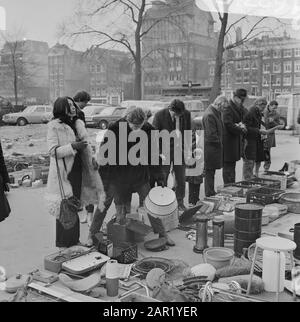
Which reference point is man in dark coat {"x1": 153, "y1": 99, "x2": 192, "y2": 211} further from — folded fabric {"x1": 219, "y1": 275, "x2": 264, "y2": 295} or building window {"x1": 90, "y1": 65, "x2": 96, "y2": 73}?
building window {"x1": 90, "y1": 65, "x2": 96, "y2": 73}

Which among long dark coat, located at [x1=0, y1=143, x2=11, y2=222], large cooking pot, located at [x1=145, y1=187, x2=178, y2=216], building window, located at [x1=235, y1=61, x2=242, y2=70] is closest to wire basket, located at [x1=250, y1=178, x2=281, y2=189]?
large cooking pot, located at [x1=145, y1=187, x2=178, y2=216]

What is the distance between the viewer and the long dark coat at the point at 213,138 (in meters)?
5.34

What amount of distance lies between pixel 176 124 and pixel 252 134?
182 centimetres

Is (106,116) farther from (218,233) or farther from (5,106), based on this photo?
(218,233)

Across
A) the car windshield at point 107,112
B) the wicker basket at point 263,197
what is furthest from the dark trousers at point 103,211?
the car windshield at point 107,112

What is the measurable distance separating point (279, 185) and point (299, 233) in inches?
104

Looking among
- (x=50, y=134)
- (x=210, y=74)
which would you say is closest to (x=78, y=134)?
(x=50, y=134)

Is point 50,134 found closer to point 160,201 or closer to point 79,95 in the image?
point 79,95

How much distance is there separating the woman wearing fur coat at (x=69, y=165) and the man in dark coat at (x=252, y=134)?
3.26 meters

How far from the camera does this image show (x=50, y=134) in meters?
3.57

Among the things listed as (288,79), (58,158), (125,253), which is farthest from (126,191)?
(288,79)

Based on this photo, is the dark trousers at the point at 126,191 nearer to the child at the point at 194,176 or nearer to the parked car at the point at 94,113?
the child at the point at 194,176

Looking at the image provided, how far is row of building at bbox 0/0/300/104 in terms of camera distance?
6629 millimetres

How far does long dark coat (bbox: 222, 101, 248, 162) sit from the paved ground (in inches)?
54.9
